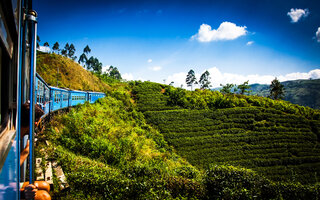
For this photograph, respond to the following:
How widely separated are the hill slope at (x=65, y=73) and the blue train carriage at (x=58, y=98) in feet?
66.7

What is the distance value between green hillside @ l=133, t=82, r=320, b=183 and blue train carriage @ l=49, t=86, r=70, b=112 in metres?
12.6

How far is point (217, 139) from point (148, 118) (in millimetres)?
10455

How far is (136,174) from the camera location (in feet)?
23.9

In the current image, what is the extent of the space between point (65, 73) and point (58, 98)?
29.1 meters

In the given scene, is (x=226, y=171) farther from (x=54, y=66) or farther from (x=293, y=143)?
(x=54, y=66)

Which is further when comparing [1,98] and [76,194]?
[76,194]

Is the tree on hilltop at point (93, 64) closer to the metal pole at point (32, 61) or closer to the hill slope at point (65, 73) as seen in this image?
the hill slope at point (65, 73)

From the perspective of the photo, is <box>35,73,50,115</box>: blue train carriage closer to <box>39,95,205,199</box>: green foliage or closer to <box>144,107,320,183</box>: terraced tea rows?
<box>39,95,205,199</box>: green foliage

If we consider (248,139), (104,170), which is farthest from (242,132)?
(104,170)

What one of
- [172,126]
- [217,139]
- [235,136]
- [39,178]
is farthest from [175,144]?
[39,178]

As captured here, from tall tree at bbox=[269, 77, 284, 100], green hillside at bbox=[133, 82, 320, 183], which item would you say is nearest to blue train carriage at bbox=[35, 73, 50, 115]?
green hillside at bbox=[133, 82, 320, 183]

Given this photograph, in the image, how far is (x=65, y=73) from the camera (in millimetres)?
36438

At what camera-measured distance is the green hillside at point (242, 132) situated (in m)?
18.3

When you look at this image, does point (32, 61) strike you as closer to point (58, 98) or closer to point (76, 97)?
point (58, 98)
